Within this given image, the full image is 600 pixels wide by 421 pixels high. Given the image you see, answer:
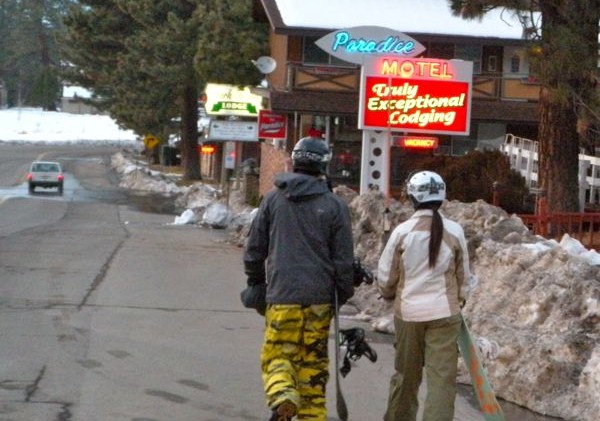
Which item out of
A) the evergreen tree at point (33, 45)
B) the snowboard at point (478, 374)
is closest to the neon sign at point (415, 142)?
the snowboard at point (478, 374)

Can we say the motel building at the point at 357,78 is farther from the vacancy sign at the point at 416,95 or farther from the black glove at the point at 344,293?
the black glove at the point at 344,293

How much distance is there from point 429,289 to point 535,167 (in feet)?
74.5

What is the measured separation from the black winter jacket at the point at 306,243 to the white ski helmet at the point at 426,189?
16.8 inches

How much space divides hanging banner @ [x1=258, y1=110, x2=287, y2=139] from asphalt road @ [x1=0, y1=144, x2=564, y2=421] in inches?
485

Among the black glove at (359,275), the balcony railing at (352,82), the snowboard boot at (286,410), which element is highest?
the balcony railing at (352,82)

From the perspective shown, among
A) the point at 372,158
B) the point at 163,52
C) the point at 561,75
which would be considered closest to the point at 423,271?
the point at 561,75

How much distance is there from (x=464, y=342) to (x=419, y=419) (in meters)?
1.44

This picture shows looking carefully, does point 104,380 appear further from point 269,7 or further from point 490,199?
point 269,7

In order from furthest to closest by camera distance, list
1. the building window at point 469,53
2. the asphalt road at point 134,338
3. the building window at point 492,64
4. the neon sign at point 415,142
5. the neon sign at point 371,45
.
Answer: the building window at point 492,64
the building window at point 469,53
the neon sign at point 415,142
the neon sign at point 371,45
the asphalt road at point 134,338

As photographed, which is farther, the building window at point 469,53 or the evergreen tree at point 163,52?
the evergreen tree at point 163,52

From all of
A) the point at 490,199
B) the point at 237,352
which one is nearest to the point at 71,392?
the point at 237,352

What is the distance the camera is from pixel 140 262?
18.0m

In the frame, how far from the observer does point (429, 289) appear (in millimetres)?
6875

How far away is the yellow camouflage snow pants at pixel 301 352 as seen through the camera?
675 cm
